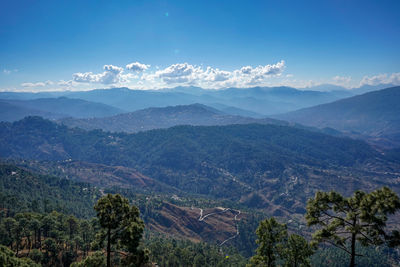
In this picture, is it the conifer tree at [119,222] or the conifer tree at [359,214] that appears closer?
the conifer tree at [359,214]

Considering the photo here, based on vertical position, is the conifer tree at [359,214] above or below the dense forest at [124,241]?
above

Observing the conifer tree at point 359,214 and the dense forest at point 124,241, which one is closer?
the conifer tree at point 359,214

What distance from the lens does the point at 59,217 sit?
4336 inches

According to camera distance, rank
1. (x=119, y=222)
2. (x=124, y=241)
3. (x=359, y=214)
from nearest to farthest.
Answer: (x=359, y=214) < (x=124, y=241) < (x=119, y=222)

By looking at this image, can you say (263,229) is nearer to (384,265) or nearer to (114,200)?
(114,200)

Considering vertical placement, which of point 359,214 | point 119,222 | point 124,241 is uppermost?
point 359,214

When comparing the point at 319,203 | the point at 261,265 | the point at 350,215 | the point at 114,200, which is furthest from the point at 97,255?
the point at 350,215

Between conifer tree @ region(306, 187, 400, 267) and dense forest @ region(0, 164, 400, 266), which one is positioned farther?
dense forest @ region(0, 164, 400, 266)

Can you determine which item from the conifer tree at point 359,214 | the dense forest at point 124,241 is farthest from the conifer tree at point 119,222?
the conifer tree at point 359,214

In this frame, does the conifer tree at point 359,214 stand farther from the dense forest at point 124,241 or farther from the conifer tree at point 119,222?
the conifer tree at point 119,222

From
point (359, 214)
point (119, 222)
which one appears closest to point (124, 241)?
point (119, 222)

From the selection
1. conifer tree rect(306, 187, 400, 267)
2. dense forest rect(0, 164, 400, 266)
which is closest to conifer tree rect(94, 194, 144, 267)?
dense forest rect(0, 164, 400, 266)

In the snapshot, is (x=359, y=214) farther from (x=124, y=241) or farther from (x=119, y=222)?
(x=119, y=222)

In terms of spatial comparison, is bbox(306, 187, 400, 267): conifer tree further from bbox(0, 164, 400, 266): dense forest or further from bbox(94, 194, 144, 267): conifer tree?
bbox(94, 194, 144, 267): conifer tree
